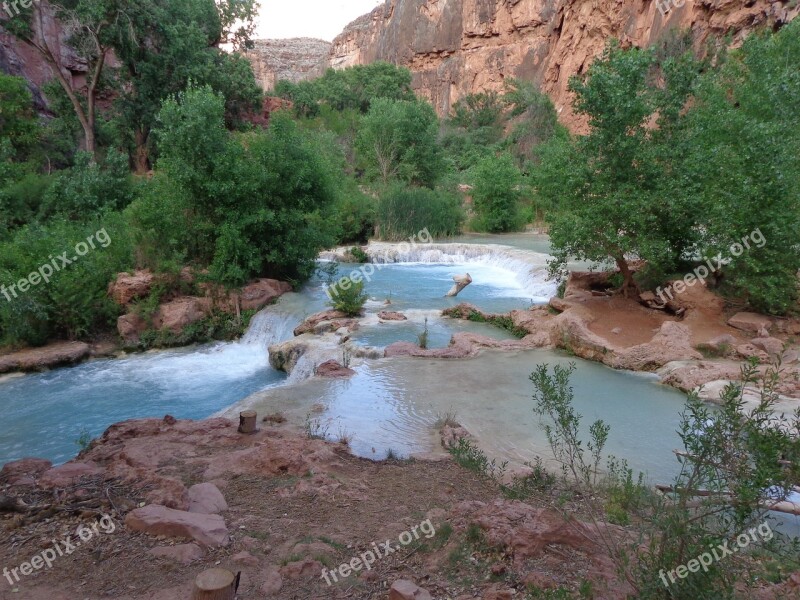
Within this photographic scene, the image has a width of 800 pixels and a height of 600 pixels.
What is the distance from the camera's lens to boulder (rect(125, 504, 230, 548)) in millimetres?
3670

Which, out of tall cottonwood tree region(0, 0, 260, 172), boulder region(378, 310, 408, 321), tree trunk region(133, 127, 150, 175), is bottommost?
boulder region(378, 310, 408, 321)

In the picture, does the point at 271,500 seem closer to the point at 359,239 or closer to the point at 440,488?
the point at 440,488

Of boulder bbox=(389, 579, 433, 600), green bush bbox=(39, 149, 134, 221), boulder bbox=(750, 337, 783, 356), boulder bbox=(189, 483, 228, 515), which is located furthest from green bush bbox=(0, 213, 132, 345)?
boulder bbox=(750, 337, 783, 356)

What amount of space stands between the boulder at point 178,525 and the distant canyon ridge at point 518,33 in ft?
91.4

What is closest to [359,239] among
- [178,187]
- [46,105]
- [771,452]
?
[178,187]

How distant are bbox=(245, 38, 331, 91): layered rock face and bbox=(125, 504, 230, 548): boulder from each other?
78.9m

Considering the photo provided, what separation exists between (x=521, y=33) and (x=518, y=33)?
35cm

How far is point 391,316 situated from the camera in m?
11.6

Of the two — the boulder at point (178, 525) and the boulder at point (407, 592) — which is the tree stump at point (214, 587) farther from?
the boulder at point (178, 525)

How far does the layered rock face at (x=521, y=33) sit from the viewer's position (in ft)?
94.4

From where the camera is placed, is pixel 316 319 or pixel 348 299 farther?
pixel 348 299

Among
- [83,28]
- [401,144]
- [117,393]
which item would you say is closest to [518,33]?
[401,144]

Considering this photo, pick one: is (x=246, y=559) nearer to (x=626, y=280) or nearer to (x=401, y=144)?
(x=626, y=280)

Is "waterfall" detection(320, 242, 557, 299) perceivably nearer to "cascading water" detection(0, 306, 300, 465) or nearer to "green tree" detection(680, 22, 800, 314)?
"green tree" detection(680, 22, 800, 314)
